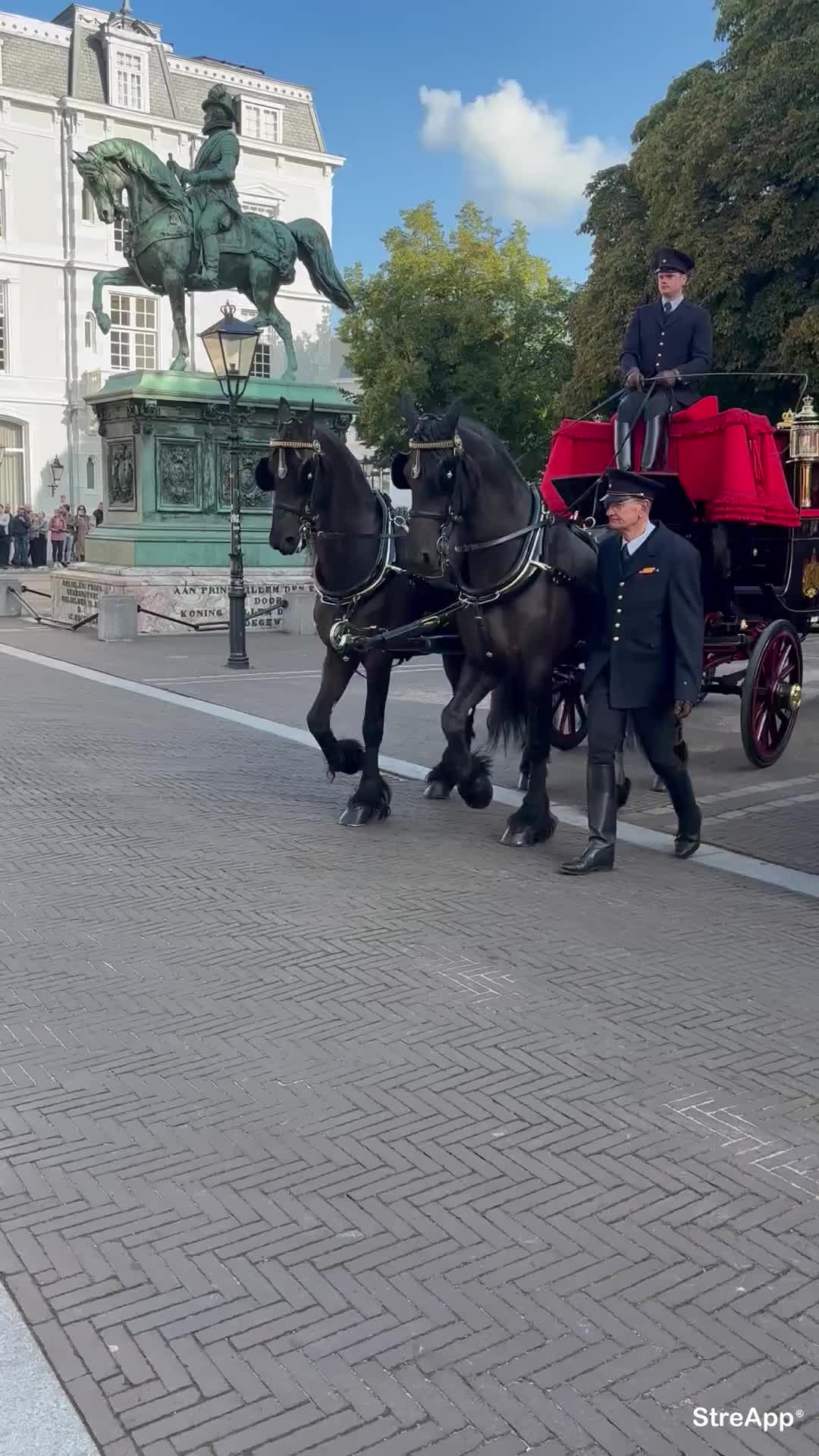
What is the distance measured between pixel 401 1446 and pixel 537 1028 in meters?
2.28

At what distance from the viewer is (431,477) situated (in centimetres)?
712

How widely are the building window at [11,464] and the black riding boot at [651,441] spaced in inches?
1716

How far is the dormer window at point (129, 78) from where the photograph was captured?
50.5 meters

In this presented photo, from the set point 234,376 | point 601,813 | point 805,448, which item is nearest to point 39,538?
point 234,376

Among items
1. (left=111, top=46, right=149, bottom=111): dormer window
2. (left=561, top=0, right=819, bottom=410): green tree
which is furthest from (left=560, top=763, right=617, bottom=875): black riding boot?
(left=111, top=46, right=149, bottom=111): dormer window

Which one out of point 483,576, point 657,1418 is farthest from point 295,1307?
point 483,576

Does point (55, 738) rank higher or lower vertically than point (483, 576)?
lower

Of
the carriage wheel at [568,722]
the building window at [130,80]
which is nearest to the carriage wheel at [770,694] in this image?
the carriage wheel at [568,722]

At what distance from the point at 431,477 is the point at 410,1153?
4041 mm

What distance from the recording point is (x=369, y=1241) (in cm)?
351

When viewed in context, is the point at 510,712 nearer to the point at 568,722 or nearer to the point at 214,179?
the point at 568,722

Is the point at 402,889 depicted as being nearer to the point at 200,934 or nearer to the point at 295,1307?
the point at 200,934

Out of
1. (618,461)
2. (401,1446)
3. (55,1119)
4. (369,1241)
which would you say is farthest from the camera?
(618,461)

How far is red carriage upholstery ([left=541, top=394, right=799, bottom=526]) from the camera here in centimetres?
866
